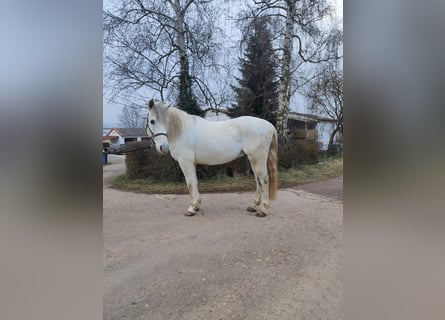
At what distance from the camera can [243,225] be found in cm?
242

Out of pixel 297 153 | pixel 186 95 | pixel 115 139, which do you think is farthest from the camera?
pixel 297 153

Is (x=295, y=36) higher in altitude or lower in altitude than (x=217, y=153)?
higher

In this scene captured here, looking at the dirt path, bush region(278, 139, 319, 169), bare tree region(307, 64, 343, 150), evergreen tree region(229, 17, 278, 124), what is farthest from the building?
bare tree region(307, 64, 343, 150)

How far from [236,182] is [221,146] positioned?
1.65 metres

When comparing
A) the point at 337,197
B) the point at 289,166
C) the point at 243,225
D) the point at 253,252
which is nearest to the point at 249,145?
the point at 243,225

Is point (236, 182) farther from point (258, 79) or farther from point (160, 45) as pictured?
Result: point (160, 45)

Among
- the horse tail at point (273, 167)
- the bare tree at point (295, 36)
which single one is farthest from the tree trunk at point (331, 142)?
the horse tail at point (273, 167)

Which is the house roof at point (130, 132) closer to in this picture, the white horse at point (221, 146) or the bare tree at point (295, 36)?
the white horse at point (221, 146)

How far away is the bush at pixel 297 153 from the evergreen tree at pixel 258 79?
81 centimetres

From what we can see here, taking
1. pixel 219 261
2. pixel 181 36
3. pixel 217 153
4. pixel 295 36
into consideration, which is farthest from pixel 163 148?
pixel 295 36

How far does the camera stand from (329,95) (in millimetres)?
4637
